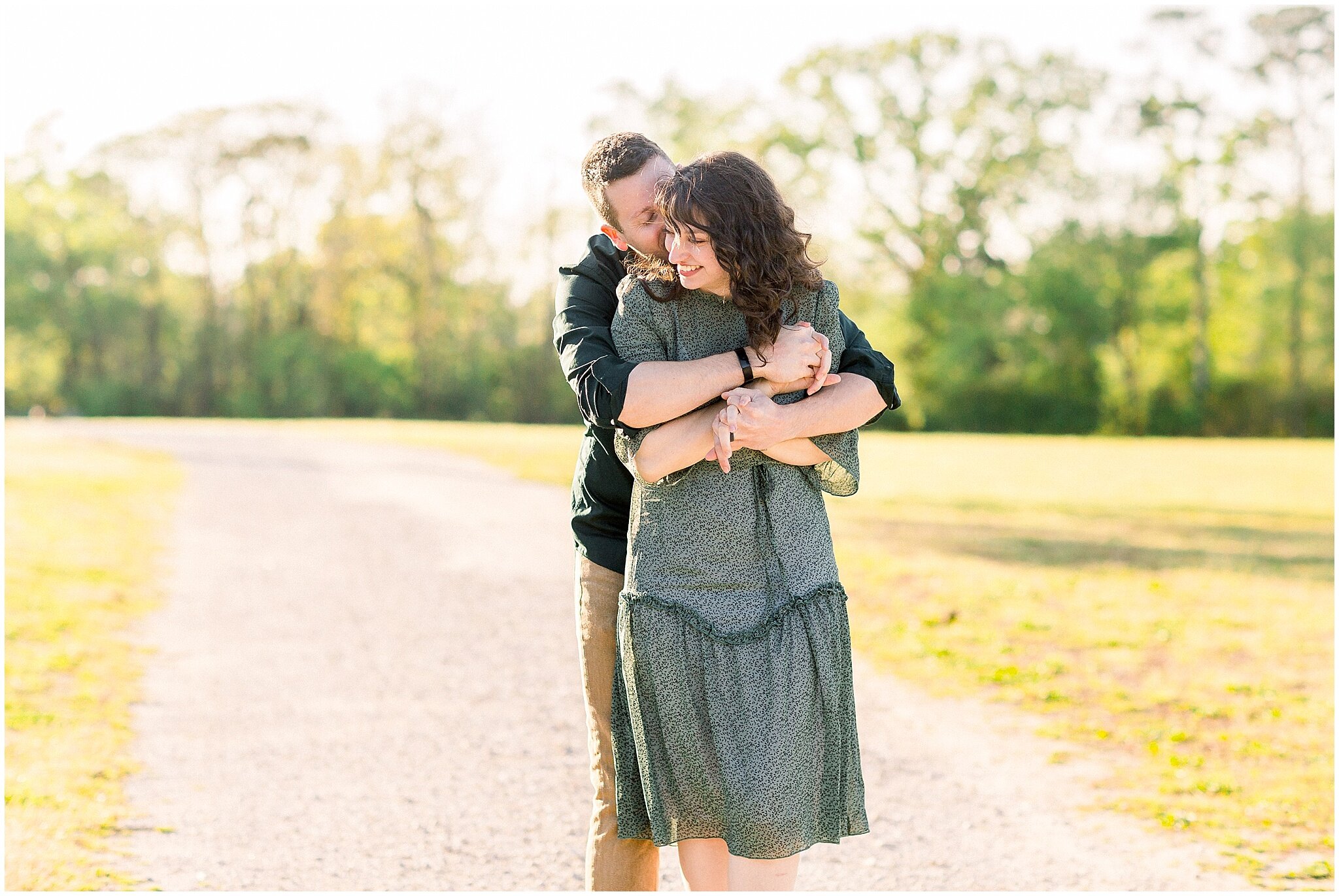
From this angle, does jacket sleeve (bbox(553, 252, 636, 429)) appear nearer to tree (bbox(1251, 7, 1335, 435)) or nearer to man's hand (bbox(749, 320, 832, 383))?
man's hand (bbox(749, 320, 832, 383))

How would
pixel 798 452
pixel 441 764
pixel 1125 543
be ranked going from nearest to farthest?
1. pixel 798 452
2. pixel 441 764
3. pixel 1125 543

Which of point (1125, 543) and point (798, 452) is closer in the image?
point (798, 452)

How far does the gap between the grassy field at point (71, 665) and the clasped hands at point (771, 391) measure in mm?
2565

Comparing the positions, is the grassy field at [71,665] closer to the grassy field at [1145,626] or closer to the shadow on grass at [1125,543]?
the grassy field at [1145,626]

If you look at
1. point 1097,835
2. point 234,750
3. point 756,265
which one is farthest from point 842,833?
point 234,750

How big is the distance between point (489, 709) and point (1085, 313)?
37.8 meters

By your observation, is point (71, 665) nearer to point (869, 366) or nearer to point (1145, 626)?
point (869, 366)

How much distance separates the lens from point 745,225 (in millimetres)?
2418

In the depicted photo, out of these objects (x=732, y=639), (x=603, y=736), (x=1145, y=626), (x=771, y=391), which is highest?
(x=771, y=391)

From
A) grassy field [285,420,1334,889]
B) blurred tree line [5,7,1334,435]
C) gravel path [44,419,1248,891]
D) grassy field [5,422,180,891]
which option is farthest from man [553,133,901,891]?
blurred tree line [5,7,1334,435]

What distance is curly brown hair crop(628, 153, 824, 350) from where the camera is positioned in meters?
2.40

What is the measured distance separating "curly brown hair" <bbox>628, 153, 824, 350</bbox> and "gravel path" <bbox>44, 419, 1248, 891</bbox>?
84.7 inches

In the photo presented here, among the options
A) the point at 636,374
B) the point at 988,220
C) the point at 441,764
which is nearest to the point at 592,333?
the point at 636,374

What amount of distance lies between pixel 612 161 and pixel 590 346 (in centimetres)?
39
